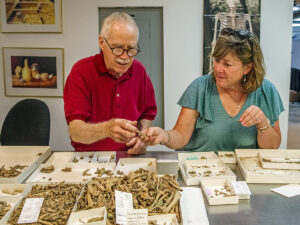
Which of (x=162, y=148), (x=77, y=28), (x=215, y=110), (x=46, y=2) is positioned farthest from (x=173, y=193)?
(x=46, y=2)

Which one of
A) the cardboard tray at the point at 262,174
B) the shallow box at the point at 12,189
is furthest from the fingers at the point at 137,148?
the shallow box at the point at 12,189

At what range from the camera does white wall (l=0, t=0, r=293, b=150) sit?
13.6 ft

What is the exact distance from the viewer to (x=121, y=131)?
1.73 meters

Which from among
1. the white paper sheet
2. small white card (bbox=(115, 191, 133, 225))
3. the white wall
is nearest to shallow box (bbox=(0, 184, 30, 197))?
small white card (bbox=(115, 191, 133, 225))

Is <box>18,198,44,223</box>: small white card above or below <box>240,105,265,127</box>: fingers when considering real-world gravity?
below

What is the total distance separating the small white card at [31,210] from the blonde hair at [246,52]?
1.33 m

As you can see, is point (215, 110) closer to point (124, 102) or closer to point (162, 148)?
point (124, 102)

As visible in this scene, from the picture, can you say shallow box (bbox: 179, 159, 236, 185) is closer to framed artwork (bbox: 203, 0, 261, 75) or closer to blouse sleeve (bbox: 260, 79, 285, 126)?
blouse sleeve (bbox: 260, 79, 285, 126)

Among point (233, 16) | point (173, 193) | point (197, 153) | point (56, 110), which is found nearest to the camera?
point (173, 193)

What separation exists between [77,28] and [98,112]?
2.38 m

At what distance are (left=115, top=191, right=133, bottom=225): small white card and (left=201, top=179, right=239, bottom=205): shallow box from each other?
0.37m

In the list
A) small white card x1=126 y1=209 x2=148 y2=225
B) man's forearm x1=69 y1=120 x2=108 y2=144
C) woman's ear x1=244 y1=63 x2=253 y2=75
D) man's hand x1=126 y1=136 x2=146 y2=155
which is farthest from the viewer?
woman's ear x1=244 y1=63 x2=253 y2=75

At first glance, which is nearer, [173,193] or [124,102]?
[173,193]

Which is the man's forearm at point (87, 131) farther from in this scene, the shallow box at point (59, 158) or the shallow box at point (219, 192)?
the shallow box at point (219, 192)
